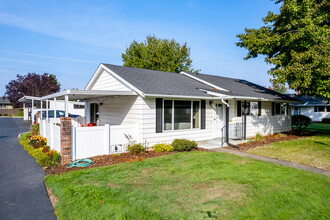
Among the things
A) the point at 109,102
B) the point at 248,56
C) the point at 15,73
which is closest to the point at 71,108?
the point at 15,73

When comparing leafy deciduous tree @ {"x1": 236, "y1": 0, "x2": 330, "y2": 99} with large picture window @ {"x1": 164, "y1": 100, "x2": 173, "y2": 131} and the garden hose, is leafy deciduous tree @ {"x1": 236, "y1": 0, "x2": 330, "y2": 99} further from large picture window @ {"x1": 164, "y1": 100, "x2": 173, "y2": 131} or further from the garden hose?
the garden hose

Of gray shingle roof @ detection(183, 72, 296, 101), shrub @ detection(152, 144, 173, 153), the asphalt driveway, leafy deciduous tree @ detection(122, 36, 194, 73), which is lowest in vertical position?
the asphalt driveway

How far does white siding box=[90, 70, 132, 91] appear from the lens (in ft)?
36.3

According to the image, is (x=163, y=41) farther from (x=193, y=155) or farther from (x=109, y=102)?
(x=193, y=155)

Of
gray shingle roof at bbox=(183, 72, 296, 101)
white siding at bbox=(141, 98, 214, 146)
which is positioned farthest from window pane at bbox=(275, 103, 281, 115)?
white siding at bbox=(141, 98, 214, 146)

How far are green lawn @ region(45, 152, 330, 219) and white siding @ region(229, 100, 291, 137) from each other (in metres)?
6.28

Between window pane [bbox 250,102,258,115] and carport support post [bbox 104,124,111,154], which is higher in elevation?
window pane [bbox 250,102,258,115]

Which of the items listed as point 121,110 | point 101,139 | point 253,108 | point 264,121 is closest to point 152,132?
point 101,139

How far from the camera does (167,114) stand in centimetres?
1018

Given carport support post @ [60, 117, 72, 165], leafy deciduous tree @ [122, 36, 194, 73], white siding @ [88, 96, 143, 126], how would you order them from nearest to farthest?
carport support post @ [60, 117, 72, 165] < white siding @ [88, 96, 143, 126] < leafy deciduous tree @ [122, 36, 194, 73]

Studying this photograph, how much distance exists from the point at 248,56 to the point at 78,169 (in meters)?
13.2

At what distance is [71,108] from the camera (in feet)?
92.3

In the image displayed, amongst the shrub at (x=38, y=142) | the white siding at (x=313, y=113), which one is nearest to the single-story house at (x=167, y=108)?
the shrub at (x=38, y=142)

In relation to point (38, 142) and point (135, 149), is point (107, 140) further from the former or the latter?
point (38, 142)
